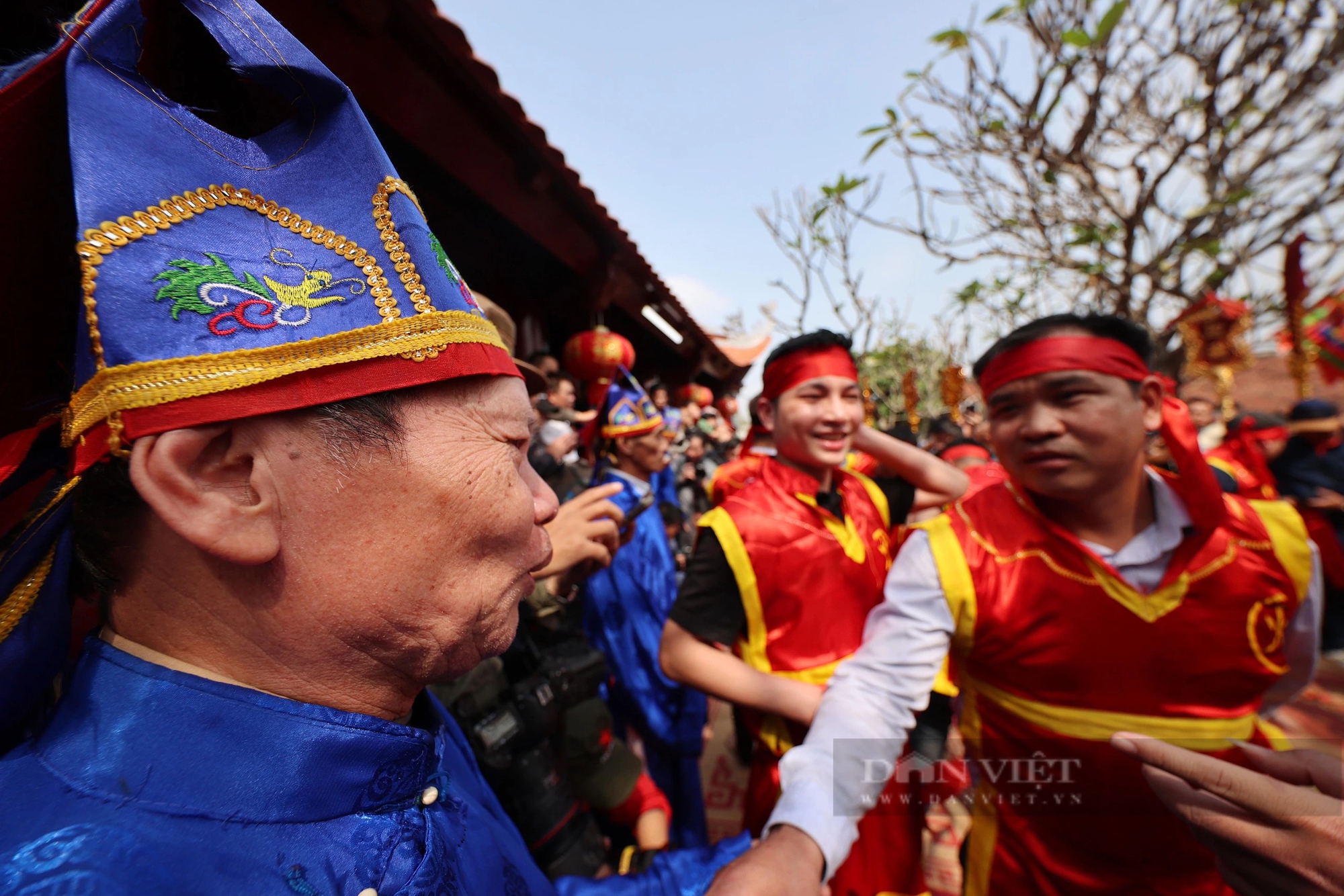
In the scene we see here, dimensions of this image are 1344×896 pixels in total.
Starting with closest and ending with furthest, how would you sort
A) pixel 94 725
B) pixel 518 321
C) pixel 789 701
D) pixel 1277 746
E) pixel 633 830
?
pixel 94 725
pixel 1277 746
pixel 789 701
pixel 633 830
pixel 518 321

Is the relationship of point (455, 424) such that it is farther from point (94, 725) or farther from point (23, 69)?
point (23, 69)

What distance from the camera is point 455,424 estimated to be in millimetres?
768

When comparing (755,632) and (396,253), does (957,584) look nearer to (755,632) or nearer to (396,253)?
(755,632)

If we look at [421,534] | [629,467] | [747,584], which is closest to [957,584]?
[747,584]

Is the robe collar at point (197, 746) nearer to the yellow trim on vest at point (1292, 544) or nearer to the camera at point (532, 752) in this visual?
the camera at point (532, 752)

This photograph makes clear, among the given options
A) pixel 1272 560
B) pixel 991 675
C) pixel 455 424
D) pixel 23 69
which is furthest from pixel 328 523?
pixel 1272 560

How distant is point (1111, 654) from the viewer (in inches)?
64.2

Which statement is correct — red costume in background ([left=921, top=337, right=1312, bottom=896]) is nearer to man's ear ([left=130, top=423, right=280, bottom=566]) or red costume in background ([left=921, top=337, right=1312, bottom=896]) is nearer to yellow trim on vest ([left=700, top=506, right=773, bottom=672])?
yellow trim on vest ([left=700, top=506, right=773, bottom=672])

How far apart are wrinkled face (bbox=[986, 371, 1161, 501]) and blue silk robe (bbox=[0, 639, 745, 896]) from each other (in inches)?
75.9

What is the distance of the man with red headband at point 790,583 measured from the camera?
2014 millimetres

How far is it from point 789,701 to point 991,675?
2.33 ft

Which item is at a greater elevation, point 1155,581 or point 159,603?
point 1155,581

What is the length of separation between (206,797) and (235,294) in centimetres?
62

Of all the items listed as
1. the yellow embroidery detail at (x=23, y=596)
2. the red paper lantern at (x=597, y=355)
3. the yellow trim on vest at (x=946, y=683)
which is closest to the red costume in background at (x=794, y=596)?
the yellow trim on vest at (x=946, y=683)
